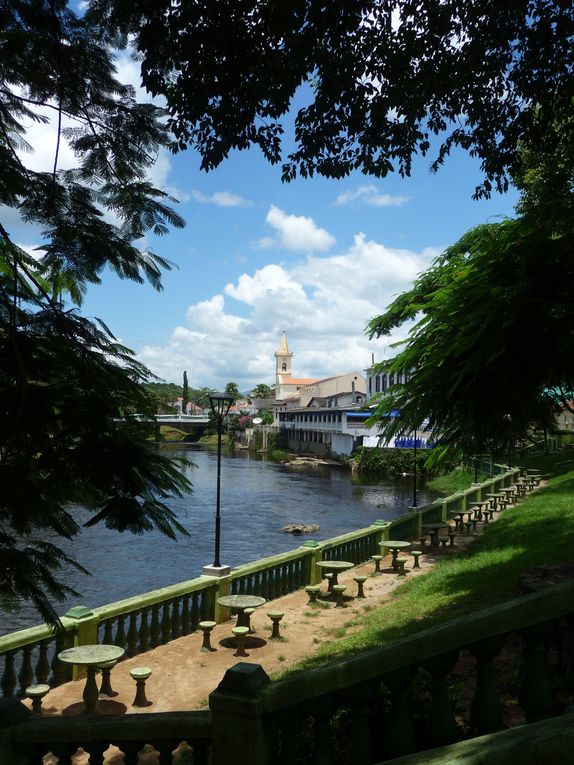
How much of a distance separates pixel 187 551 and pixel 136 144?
2284 cm

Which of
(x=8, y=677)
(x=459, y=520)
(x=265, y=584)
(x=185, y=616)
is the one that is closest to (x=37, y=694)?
(x=8, y=677)

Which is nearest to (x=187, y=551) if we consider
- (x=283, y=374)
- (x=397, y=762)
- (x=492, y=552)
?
(x=492, y=552)

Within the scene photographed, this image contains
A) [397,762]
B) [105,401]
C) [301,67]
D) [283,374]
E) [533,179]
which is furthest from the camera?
[283,374]

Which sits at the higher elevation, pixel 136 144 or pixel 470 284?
pixel 136 144

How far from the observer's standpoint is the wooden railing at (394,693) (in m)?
2.96

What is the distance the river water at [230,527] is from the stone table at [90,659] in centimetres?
77

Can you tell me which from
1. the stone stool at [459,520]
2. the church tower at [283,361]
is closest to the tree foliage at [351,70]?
the stone stool at [459,520]

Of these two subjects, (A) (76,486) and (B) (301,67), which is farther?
(B) (301,67)

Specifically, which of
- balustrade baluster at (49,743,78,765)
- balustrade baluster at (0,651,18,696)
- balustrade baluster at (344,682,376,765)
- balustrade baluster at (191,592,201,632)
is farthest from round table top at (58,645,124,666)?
balustrade baluster at (344,682,376,765)

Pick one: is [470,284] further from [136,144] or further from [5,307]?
[5,307]

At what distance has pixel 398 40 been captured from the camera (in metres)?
7.23

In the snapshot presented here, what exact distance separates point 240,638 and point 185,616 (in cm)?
133

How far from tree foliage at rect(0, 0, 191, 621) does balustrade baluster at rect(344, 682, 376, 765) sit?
1.94 meters

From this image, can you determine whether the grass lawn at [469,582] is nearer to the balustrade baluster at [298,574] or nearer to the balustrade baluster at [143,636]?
the balustrade baluster at [298,574]
